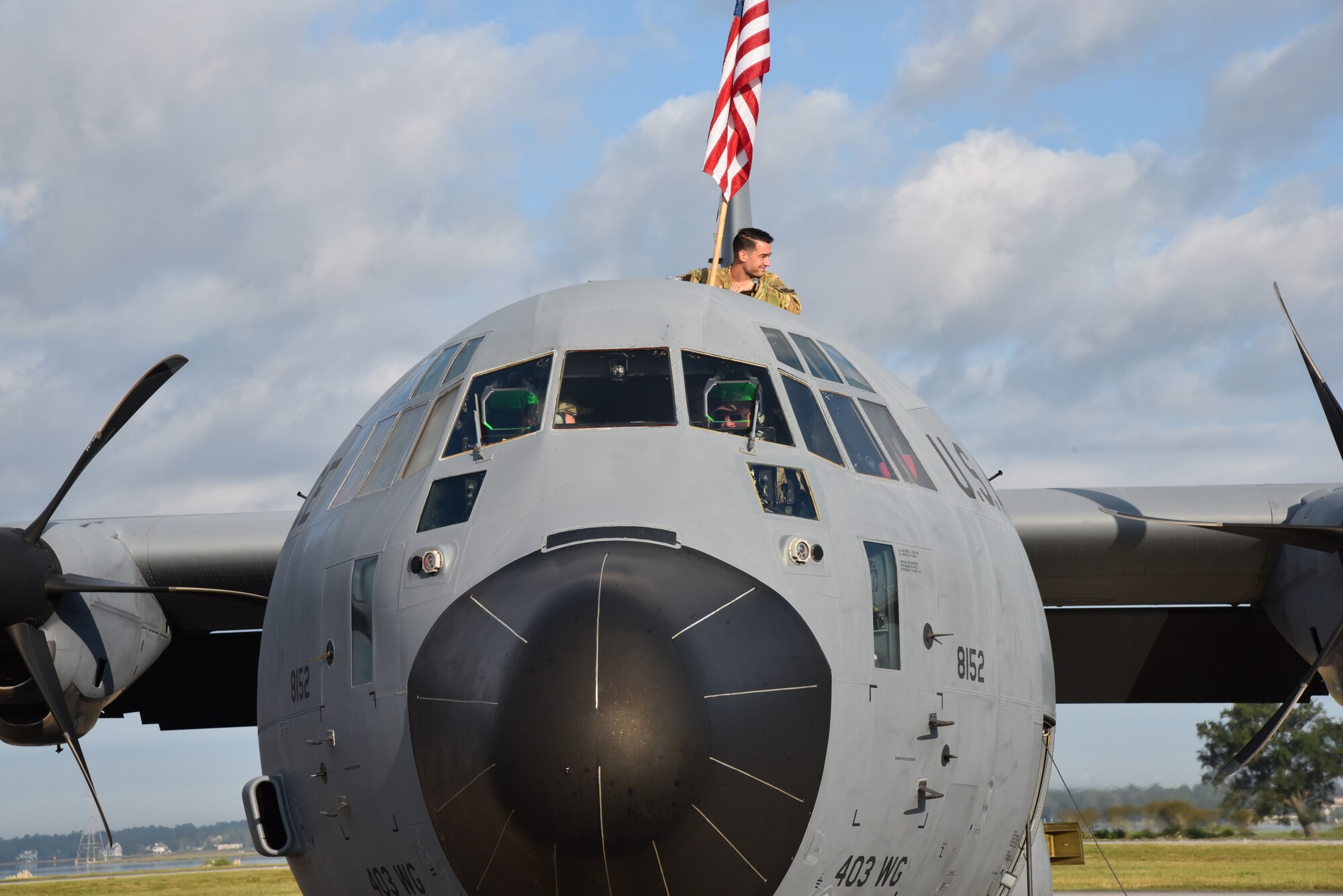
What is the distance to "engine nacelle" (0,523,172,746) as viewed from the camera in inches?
408

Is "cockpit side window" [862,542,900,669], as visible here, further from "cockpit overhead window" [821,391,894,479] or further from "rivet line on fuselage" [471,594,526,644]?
"rivet line on fuselage" [471,594,526,644]

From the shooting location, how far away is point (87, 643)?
34.5 ft

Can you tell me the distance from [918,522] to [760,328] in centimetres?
138

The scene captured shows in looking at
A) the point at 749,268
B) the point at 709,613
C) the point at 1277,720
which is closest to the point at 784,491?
the point at 709,613

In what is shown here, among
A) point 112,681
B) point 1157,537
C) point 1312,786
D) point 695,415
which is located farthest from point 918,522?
point 1312,786

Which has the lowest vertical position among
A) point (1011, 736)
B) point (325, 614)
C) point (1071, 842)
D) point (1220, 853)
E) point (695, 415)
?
point (1220, 853)

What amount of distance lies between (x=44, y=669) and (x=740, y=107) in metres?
7.25

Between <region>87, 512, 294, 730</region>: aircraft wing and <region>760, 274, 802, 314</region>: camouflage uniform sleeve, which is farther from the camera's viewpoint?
<region>87, 512, 294, 730</region>: aircraft wing

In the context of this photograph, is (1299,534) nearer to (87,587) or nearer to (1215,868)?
(87,587)

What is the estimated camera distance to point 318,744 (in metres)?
5.92

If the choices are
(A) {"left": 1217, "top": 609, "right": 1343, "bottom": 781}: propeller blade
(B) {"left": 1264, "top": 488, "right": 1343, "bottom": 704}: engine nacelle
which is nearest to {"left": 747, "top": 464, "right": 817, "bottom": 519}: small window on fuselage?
(A) {"left": 1217, "top": 609, "right": 1343, "bottom": 781}: propeller blade

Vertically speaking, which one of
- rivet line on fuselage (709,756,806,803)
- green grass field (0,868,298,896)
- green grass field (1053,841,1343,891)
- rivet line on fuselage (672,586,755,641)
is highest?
rivet line on fuselage (672,586,755,641)

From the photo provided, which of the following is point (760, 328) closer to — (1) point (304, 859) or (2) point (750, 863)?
(2) point (750, 863)

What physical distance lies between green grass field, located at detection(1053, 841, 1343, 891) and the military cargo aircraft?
80.8 feet
